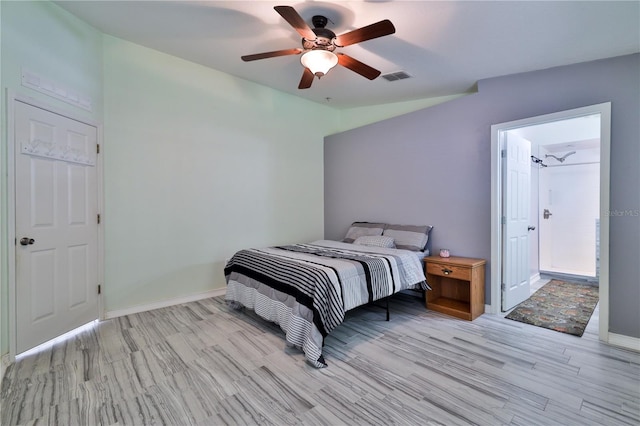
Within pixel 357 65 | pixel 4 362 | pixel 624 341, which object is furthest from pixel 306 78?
pixel 624 341

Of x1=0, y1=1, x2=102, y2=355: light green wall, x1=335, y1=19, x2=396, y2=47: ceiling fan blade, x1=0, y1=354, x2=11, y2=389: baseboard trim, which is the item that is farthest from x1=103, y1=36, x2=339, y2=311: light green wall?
x1=335, y1=19, x2=396, y2=47: ceiling fan blade

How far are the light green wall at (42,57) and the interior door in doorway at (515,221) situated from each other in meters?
4.65

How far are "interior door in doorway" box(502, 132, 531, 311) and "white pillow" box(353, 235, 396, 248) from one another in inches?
52.0

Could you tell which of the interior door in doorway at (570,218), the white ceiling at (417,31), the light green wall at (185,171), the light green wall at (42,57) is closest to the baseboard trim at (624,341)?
the white ceiling at (417,31)

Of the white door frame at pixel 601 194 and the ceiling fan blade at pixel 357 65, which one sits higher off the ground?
the ceiling fan blade at pixel 357 65

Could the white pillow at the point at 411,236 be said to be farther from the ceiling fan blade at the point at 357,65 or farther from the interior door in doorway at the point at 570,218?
the interior door in doorway at the point at 570,218

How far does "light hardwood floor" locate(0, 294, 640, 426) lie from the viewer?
5.65 ft

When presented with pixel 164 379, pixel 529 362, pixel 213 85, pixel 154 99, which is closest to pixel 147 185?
pixel 154 99

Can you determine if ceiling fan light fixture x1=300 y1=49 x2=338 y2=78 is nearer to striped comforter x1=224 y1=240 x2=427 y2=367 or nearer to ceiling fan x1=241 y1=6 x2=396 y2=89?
ceiling fan x1=241 y1=6 x2=396 y2=89

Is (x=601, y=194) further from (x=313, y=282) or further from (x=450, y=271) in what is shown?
(x=313, y=282)

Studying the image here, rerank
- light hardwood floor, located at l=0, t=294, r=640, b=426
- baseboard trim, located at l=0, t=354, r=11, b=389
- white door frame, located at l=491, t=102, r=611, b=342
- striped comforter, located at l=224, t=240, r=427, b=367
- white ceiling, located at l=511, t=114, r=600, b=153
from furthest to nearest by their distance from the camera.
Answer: white ceiling, located at l=511, t=114, r=600, b=153 → white door frame, located at l=491, t=102, r=611, b=342 → striped comforter, located at l=224, t=240, r=427, b=367 → baseboard trim, located at l=0, t=354, r=11, b=389 → light hardwood floor, located at l=0, t=294, r=640, b=426

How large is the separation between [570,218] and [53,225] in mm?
7670

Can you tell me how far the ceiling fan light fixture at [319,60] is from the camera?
2.36 m

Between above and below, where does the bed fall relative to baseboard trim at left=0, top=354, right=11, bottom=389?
above
